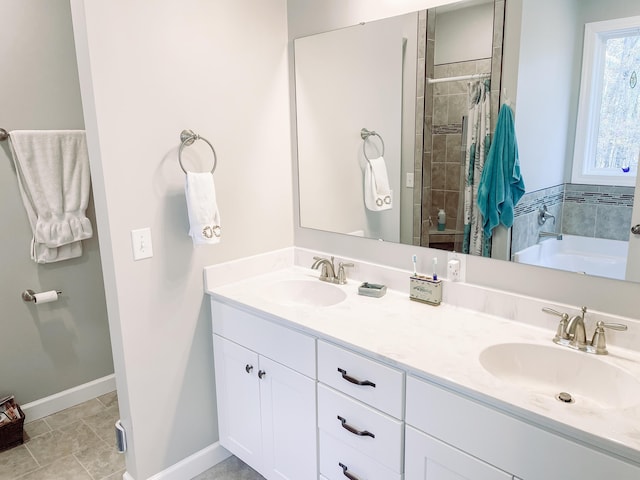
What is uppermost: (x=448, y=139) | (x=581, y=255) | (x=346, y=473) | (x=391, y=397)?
(x=448, y=139)

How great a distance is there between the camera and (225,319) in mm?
2094

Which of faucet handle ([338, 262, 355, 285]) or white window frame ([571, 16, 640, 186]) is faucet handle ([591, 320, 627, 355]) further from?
faucet handle ([338, 262, 355, 285])

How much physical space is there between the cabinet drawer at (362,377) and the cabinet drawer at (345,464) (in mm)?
207

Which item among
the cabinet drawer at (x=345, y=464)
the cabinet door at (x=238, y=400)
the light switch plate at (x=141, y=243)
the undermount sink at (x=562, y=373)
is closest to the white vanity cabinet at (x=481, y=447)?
the cabinet drawer at (x=345, y=464)

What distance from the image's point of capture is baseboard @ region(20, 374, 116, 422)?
267cm

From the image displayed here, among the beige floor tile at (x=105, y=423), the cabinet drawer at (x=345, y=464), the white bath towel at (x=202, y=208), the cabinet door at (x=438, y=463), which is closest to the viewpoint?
the cabinet door at (x=438, y=463)

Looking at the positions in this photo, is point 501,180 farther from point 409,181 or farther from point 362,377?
point 362,377

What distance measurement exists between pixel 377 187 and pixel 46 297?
189 centimetres

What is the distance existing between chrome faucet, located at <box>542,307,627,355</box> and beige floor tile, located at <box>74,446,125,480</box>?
2.08m

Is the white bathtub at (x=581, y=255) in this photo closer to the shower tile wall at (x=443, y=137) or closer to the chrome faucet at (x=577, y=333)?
the chrome faucet at (x=577, y=333)

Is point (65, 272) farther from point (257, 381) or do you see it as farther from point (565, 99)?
point (565, 99)

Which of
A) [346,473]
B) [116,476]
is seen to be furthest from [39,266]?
[346,473]

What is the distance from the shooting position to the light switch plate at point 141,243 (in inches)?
74.0

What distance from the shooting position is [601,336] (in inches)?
56.3
